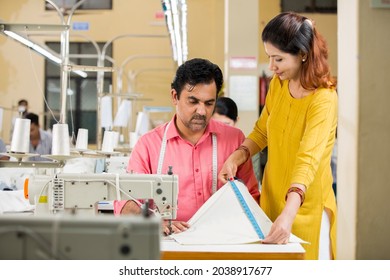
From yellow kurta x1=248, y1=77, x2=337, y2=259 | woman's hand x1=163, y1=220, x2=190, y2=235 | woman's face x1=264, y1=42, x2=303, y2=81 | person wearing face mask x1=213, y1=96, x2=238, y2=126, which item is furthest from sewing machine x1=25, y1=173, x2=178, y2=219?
person wearing face mask x1=213, y1=96, x2=238, y2=126

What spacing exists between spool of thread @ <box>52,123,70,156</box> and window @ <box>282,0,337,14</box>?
7.67m

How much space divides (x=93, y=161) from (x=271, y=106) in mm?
2347

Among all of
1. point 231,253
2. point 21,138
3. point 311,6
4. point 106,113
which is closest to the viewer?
point 231,253

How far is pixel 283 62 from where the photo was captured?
72.4 inches

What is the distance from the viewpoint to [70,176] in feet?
5.99

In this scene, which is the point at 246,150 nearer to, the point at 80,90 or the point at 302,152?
the point at 302,152

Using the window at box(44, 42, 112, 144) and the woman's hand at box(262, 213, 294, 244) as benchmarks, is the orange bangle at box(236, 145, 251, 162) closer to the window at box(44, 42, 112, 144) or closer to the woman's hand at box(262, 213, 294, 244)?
the woman's hand at box(262, 213, 294, 244)

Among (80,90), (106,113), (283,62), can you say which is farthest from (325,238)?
(80,90)

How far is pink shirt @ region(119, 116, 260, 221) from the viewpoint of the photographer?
203cm

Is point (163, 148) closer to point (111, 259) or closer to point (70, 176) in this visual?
point (70, 176)

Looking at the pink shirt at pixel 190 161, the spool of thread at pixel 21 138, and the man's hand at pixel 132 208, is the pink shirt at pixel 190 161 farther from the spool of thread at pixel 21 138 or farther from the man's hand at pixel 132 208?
the spool of thread at pixel 21 138

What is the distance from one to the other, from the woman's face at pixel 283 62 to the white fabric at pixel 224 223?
0.41m

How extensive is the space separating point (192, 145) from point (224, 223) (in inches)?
16.9
